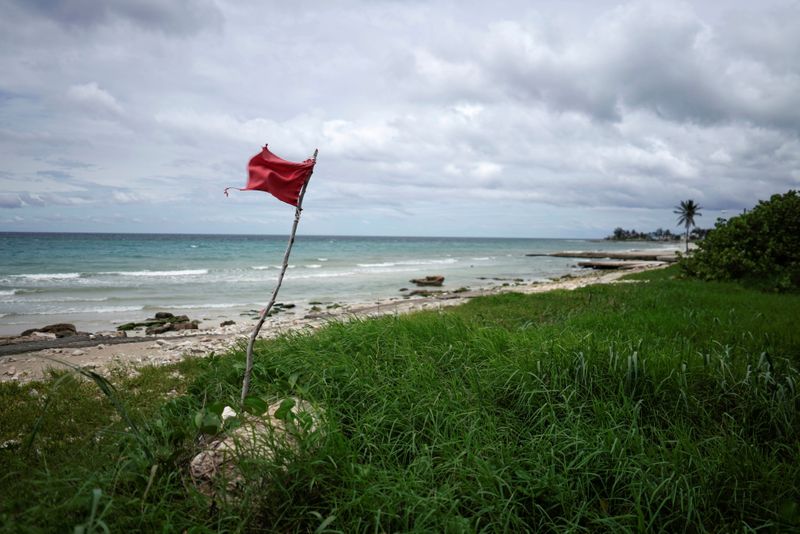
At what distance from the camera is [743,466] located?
275 cm

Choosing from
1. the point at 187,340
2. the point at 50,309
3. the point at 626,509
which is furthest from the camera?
the point at 50,309

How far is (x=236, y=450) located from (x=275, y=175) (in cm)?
196

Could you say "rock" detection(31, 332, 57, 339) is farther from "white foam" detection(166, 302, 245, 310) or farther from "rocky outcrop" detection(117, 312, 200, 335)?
"white foam" detection(166, 302, 245, 310)

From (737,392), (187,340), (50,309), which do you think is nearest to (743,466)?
(737,392)

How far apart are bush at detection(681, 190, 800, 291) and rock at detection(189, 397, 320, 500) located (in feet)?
44.4

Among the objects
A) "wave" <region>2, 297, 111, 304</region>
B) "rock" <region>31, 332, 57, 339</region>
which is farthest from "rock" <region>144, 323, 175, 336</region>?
"wave" <region>2, 297, 111, 304</region>

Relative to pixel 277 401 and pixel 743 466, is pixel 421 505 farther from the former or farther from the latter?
pixel 743 466

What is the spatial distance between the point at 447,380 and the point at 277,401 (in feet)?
5.07

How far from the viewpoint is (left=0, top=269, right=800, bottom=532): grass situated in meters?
2.40

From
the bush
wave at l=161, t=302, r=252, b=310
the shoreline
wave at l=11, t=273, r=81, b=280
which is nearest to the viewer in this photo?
the shoreline

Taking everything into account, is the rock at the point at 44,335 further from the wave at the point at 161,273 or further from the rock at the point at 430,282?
the wave at the point at 161,273

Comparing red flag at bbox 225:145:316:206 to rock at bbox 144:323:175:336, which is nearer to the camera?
red flag at bbox 225:145:316:206

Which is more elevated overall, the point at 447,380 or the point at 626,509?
the point at 447,380

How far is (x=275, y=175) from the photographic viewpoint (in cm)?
327
